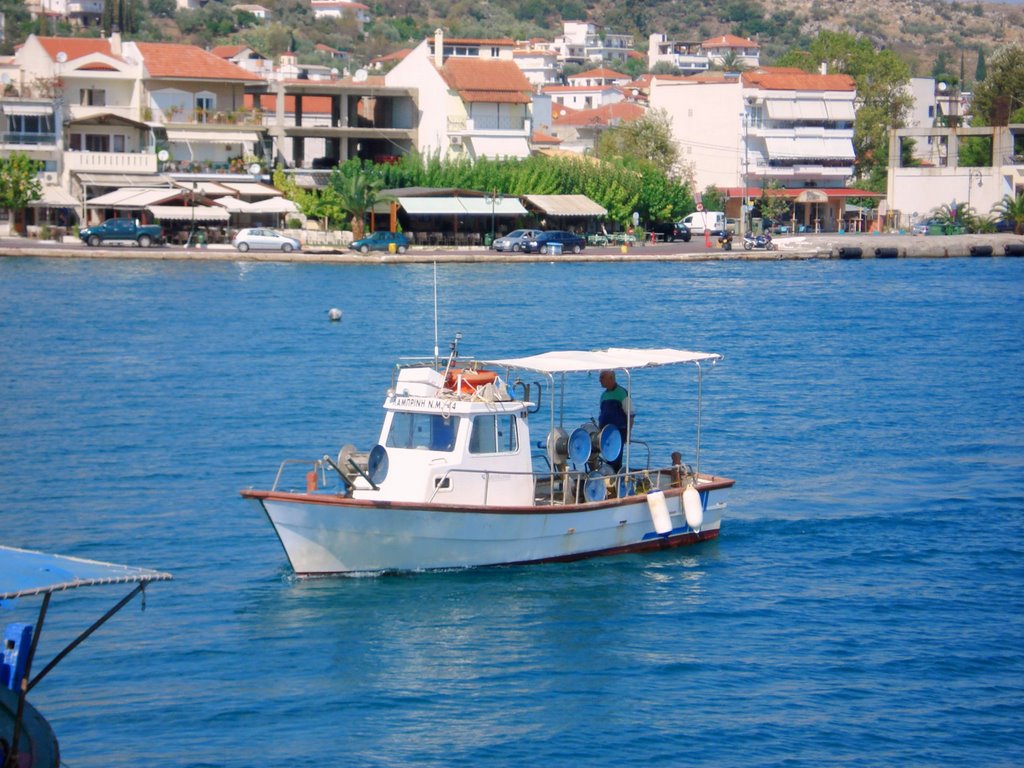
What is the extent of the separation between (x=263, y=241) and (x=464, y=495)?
2045 inches

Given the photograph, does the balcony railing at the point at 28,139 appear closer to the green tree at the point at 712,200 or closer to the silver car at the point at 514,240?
the silver car at the point at 514,240

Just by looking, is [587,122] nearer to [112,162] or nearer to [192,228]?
[112,162]

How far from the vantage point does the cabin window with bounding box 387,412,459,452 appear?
19.2 metres

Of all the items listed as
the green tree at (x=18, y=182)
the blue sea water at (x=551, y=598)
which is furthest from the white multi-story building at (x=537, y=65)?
the blue sea water at (x=551, y=598)

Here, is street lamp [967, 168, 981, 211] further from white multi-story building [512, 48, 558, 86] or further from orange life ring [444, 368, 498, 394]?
white multi-story building [512, 48, 558, 86]

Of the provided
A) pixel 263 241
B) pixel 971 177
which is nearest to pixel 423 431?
pixel 263 241

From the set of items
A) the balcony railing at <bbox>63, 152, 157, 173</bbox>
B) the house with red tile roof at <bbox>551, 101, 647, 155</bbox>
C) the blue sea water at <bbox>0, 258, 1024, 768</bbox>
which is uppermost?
the house with red tile roof at <bbox>551, 101, 647, 155</bbox>

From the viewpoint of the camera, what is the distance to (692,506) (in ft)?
68.9

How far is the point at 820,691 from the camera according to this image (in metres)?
16.4

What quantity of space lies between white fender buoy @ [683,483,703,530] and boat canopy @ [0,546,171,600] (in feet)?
33.7

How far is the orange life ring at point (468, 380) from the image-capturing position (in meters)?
19.6

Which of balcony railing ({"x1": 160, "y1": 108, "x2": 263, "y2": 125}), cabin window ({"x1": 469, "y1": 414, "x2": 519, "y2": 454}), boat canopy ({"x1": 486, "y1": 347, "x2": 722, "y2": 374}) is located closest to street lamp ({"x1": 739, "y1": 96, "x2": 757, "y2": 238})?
balcony railing ({"x1": 160, "y1": 108, "x2": 263, "y2": 125})

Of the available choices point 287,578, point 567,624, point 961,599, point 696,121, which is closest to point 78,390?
point 287,578

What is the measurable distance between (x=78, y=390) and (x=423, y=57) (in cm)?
5246
